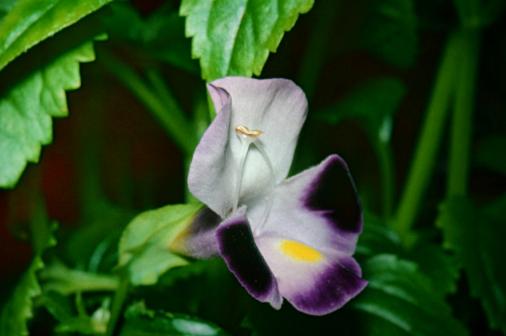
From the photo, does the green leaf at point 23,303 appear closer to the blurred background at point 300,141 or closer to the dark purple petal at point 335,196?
the blurred background at point 300,141

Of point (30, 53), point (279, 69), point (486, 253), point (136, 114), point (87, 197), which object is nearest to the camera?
point (30, 53)

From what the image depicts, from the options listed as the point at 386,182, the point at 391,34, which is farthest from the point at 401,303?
the point at 391,34

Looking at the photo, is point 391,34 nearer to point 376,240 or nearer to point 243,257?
point 376,240

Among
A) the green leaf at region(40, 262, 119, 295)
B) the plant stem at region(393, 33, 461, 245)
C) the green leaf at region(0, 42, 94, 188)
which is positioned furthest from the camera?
the plant stem at region(393, 33, 461, 245)

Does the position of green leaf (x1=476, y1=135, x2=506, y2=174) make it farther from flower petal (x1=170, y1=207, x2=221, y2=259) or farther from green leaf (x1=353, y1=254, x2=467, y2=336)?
flower petal (x1=170, y1=207, x2=221, y2=259)

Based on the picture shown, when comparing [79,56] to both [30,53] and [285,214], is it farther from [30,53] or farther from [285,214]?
[285,214]

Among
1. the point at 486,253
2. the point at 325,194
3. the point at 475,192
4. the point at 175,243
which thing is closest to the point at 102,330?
the point at 175,243

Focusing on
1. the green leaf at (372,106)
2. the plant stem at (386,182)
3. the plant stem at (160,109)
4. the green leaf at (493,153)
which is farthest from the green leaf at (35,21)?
the green leaf at (493,153)

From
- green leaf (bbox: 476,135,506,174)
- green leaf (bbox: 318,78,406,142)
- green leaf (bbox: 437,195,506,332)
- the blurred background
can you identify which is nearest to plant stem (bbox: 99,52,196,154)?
the blurred background
